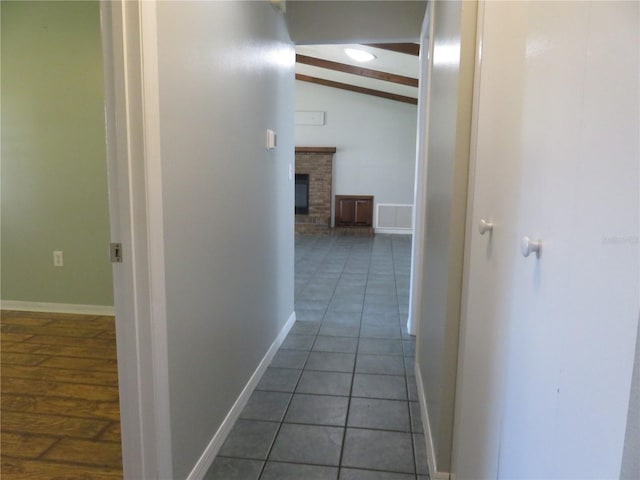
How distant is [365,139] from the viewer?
331 inches

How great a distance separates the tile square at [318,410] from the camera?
2023 mm

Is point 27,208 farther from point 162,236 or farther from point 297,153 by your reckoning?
point 297,153

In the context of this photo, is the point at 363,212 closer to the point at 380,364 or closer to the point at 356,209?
the point at 356,209

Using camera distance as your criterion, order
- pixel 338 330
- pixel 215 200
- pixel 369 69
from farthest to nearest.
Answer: pixel 369 69, pixel 338 330, pixel 215 200

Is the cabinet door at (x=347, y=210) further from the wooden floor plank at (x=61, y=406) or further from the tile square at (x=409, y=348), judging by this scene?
the wooden floor plank at (x=61, y=406)

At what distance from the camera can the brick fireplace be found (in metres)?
8.44

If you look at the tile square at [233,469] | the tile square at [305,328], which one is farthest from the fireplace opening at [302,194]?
the tile square at [233,469]

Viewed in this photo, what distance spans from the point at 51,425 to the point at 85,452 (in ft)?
0.99

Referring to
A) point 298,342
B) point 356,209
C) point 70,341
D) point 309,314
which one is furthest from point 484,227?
→ point 356,209

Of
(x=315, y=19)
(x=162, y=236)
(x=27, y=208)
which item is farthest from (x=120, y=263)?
(x=27, y=208)

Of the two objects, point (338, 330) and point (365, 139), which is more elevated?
point (365, 139)

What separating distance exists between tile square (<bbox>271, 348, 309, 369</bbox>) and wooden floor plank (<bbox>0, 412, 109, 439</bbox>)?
3.20ft

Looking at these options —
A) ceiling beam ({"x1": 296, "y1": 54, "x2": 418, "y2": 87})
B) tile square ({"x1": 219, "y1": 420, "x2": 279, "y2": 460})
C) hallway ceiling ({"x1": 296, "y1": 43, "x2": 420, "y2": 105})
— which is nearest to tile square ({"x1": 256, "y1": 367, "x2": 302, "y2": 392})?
tile square ({"x1": 219, "y1": 420, "x2": 279, "y2": 460})

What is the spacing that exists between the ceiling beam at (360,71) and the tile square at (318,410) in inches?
209
